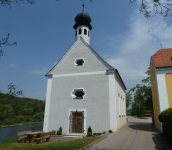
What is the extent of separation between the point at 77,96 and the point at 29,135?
6.32 meters

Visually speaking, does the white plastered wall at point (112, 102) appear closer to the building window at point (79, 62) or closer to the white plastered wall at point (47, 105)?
the building window at point (79, 62)

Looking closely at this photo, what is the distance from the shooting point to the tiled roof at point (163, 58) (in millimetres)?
13980

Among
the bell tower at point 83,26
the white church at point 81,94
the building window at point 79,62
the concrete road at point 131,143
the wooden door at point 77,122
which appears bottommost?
the concrete road at point 131,143

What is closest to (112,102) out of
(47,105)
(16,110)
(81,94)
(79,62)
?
(81,94)

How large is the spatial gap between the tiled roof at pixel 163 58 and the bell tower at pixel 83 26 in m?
8.62

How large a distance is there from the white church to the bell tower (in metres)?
2.78

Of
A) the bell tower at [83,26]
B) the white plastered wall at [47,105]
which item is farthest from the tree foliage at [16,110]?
the bell tower at [83,26]

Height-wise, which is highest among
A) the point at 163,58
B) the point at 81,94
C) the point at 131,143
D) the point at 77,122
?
the point at 163,58

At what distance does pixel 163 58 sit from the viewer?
15.0 metres

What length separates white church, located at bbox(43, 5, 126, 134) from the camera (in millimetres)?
13969

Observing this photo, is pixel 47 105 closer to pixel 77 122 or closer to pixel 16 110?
pixel 77 122

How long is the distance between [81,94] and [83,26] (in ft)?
31.4

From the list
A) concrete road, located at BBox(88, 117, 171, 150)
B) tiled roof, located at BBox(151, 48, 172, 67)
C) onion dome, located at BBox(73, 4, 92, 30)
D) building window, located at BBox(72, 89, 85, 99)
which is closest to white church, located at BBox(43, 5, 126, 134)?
building window, located at BBox(72, 89, 85, 99)

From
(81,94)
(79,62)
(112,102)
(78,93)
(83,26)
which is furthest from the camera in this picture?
(83,26)
